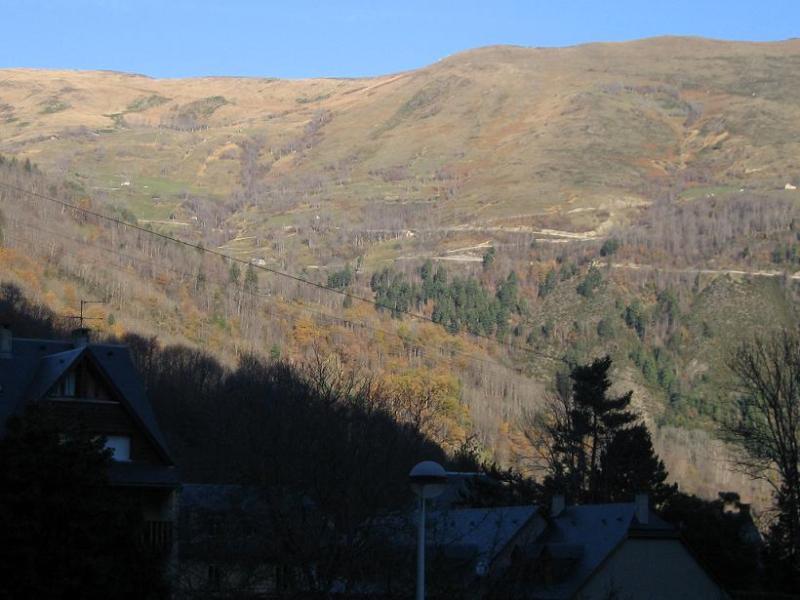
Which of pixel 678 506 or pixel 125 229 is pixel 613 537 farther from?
pixel 125 229

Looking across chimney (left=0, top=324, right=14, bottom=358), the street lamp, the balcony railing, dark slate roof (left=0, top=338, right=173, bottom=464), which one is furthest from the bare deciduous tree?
the street lamp

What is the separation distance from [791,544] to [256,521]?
115 ft

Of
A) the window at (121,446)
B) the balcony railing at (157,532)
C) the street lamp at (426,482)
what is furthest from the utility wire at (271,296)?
the street lamp at (426,482)

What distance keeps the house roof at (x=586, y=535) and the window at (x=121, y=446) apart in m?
14.6

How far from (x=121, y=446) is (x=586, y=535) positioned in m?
19.5

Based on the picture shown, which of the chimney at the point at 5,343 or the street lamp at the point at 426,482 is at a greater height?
the chimney at the point at 5,343

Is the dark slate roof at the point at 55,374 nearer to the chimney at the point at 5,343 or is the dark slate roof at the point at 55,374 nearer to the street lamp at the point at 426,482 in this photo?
the chimney at the point at 5,343

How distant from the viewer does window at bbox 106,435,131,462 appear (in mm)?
40469

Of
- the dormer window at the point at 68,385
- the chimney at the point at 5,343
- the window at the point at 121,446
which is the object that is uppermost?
the chimney at the point at 5,343

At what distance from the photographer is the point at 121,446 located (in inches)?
1599

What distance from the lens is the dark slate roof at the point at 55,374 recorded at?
40.0 meters

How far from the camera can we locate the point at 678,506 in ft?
217

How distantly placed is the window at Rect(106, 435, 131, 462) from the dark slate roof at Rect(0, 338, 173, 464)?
671 millimetres

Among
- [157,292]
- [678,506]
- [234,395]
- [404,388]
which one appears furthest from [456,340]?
[678,506]
